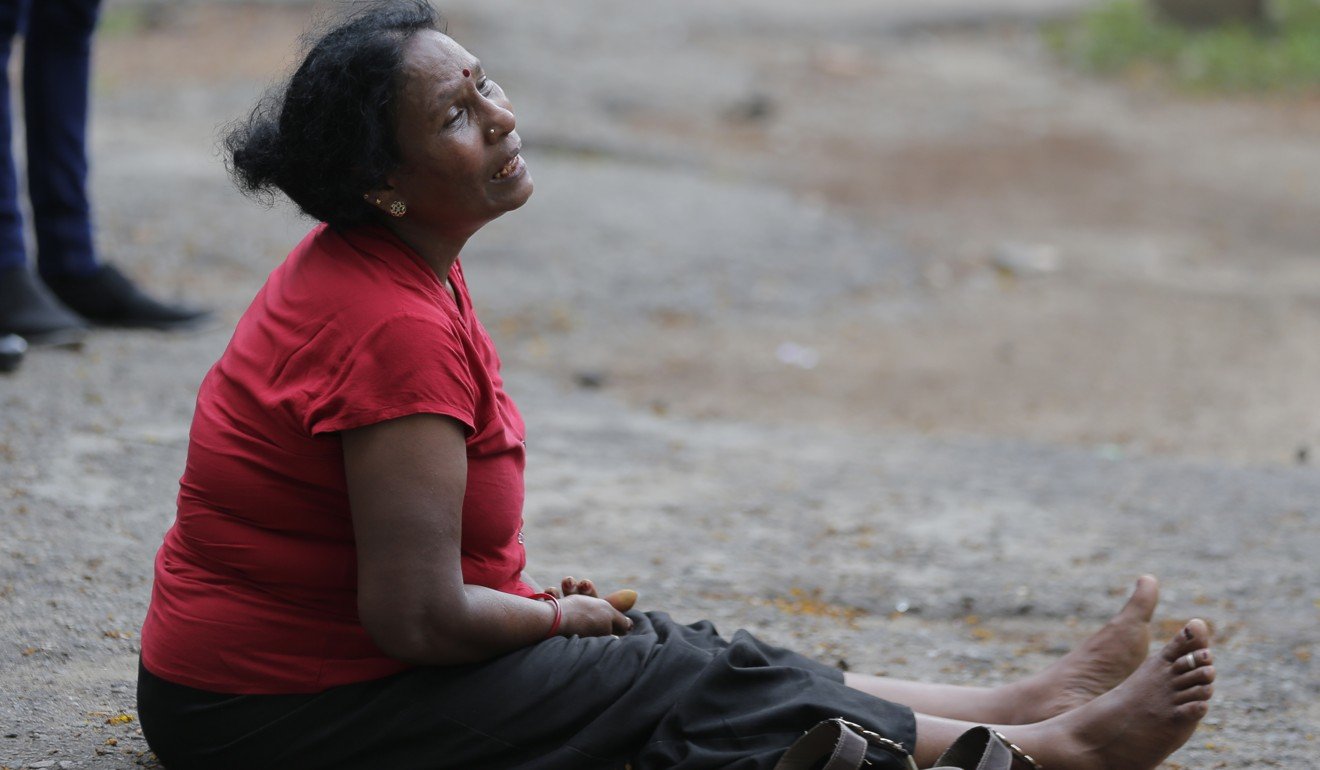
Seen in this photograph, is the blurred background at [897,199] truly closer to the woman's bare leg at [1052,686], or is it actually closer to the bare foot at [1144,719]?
the woman's bare leg at [1052,686]

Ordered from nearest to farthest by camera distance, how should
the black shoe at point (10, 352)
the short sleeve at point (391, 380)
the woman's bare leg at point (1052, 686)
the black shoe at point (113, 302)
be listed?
the short sleeve at point (391, 380) < the woman's bare leg at point (1052, 686) < the black shoe at point (10, 352) < the black shoe at point (113, 302)

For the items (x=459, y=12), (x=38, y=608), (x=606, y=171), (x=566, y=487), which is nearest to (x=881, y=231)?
(x=606, y=171)

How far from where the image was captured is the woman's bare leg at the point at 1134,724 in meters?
2.33

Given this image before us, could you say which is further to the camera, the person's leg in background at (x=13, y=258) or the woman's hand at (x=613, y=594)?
the person's leg in background at (x=13, y=258)

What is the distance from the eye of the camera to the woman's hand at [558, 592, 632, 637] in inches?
90.7

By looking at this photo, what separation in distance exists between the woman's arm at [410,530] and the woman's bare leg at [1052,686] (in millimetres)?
813

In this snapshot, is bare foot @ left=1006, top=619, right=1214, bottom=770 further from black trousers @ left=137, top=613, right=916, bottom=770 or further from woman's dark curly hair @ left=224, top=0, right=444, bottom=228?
woman's dark curly hair @ left=224, top=0, right=444, bottom=228

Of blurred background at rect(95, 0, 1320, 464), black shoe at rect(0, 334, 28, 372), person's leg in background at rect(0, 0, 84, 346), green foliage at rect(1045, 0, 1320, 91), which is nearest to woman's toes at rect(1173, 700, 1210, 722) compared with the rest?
blurred background at rect(95, 0, 1320, 464)

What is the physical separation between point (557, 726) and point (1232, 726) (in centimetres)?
144

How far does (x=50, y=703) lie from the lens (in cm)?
256

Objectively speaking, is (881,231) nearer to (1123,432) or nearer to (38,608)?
(1123,432)

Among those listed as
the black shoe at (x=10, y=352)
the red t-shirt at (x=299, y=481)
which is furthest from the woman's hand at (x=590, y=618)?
the black shoe at (x=10, y=352)

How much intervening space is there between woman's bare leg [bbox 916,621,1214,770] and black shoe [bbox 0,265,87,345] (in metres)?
3.23

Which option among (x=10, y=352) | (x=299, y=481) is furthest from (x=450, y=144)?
(x=10, y=352)
